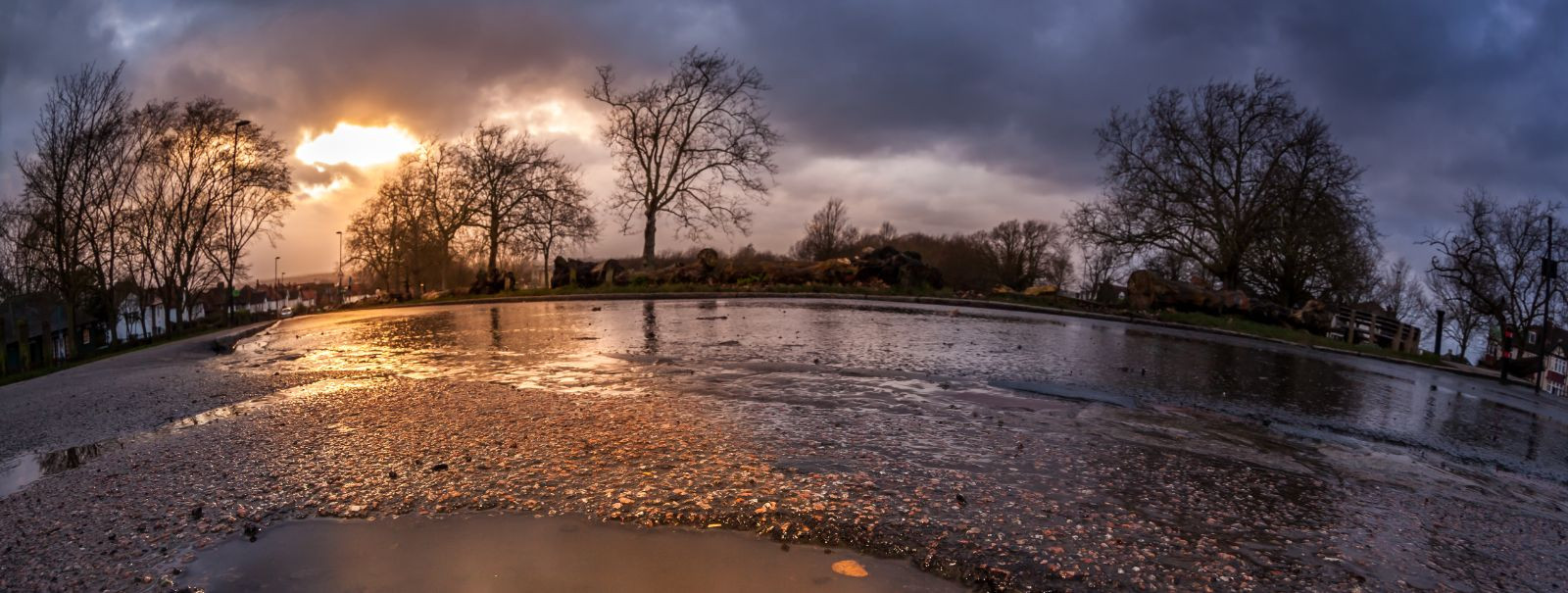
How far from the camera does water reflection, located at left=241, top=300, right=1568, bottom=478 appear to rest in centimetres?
655

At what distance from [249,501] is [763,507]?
2.56 meters

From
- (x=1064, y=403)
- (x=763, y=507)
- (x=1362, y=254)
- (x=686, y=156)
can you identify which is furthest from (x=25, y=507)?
(x=1362, y=254)

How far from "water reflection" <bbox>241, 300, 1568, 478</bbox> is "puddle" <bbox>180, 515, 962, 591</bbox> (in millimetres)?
3198

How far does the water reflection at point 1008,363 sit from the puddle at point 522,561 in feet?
10.5

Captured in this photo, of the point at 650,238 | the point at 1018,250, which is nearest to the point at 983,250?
the point at 1018,250

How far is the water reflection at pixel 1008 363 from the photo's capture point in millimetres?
6551

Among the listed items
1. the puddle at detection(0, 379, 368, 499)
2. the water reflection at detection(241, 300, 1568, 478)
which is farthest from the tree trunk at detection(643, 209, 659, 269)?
the puddle at detection(0, 379, 368, 499)

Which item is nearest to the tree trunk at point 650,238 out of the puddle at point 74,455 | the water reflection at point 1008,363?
the water reflection at point 1008,363

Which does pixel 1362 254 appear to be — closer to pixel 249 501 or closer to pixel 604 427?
pixel 604 427

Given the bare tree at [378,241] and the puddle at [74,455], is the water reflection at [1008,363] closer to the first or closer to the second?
the puddle at [74,455]

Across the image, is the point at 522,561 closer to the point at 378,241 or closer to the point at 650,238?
the point at 650,238

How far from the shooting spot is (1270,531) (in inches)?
125

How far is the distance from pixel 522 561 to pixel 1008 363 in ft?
23.2

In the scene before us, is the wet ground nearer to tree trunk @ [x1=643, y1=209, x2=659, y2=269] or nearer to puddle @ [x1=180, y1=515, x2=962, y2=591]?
puddle @ [x1=180, y1=515, x2=962, y2=591]
